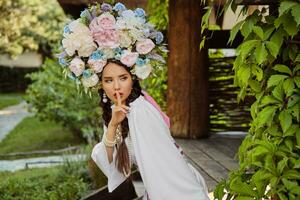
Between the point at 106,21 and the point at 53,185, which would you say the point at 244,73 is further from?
the point at 53,185

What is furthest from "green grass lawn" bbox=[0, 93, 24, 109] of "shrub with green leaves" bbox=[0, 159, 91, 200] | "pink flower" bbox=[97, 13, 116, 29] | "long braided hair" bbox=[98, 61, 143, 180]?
"pink flower" bbox=[97, 13, 116, 29]

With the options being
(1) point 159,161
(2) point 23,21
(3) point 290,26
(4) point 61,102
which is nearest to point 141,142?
(1) point 159,161

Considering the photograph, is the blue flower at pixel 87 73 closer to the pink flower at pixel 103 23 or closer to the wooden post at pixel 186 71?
the pink flower at pixel 103 23

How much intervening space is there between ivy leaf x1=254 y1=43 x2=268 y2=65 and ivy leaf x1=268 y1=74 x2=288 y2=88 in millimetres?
81

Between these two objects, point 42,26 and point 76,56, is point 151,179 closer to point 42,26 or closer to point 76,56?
point 76,56

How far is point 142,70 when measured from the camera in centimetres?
284

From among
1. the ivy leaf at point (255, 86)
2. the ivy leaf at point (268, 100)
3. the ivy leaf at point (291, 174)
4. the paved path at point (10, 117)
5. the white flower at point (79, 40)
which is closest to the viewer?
the ivy leaf at point (291, 174)

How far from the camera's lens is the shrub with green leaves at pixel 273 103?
2246mm

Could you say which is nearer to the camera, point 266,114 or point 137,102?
point 266,114

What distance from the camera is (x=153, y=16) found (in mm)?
7906

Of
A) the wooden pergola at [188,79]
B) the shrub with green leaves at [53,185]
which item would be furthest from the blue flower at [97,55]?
the shrub with green leaves at [53,185]

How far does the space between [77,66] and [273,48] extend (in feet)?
3.11

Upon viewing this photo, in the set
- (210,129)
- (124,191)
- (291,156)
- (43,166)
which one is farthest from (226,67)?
(291,156)

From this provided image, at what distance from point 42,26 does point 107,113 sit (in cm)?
2605
